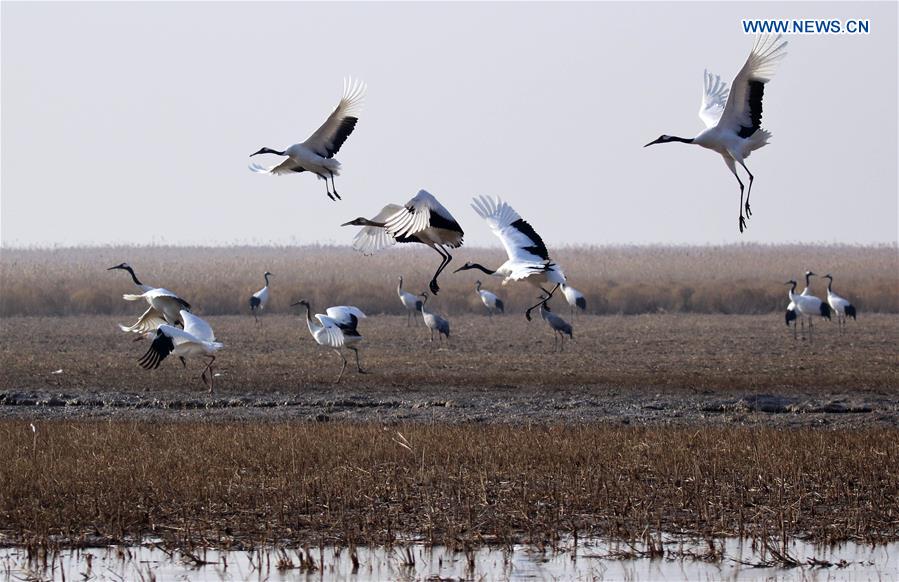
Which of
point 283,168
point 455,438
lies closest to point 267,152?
point 283,168

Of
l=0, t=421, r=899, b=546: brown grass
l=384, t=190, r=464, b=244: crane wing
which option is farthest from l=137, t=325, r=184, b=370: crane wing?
l=384, t=190, r=464, b=244: crane wing

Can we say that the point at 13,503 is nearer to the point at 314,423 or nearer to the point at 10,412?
the point at 314,423

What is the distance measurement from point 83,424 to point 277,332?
40.4ft

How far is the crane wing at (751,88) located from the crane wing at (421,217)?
100 inches

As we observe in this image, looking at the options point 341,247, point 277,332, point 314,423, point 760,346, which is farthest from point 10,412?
point 341,247

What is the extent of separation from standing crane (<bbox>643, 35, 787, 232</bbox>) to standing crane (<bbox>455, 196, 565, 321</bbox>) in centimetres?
159

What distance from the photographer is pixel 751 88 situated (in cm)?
1159

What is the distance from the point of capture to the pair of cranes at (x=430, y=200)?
11352 millimetres

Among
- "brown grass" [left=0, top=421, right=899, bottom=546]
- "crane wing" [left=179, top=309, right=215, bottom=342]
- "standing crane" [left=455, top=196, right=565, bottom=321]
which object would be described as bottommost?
"brown grass" [left=0, top=421, right=899, bottom=546]

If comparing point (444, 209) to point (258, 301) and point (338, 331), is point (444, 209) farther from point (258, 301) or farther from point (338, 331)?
point (258, 301)

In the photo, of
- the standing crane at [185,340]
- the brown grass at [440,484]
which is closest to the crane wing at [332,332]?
the standing crane at [185,340]

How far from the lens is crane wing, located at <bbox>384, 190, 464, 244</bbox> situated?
11.3 meters

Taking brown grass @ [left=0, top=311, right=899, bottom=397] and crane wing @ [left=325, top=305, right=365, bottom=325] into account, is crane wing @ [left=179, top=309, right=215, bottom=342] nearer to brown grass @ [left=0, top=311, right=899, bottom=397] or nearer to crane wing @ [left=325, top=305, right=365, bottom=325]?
brown grass @ [left=0, top=311, right=899, bottom=397]

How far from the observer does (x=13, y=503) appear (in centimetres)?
868
